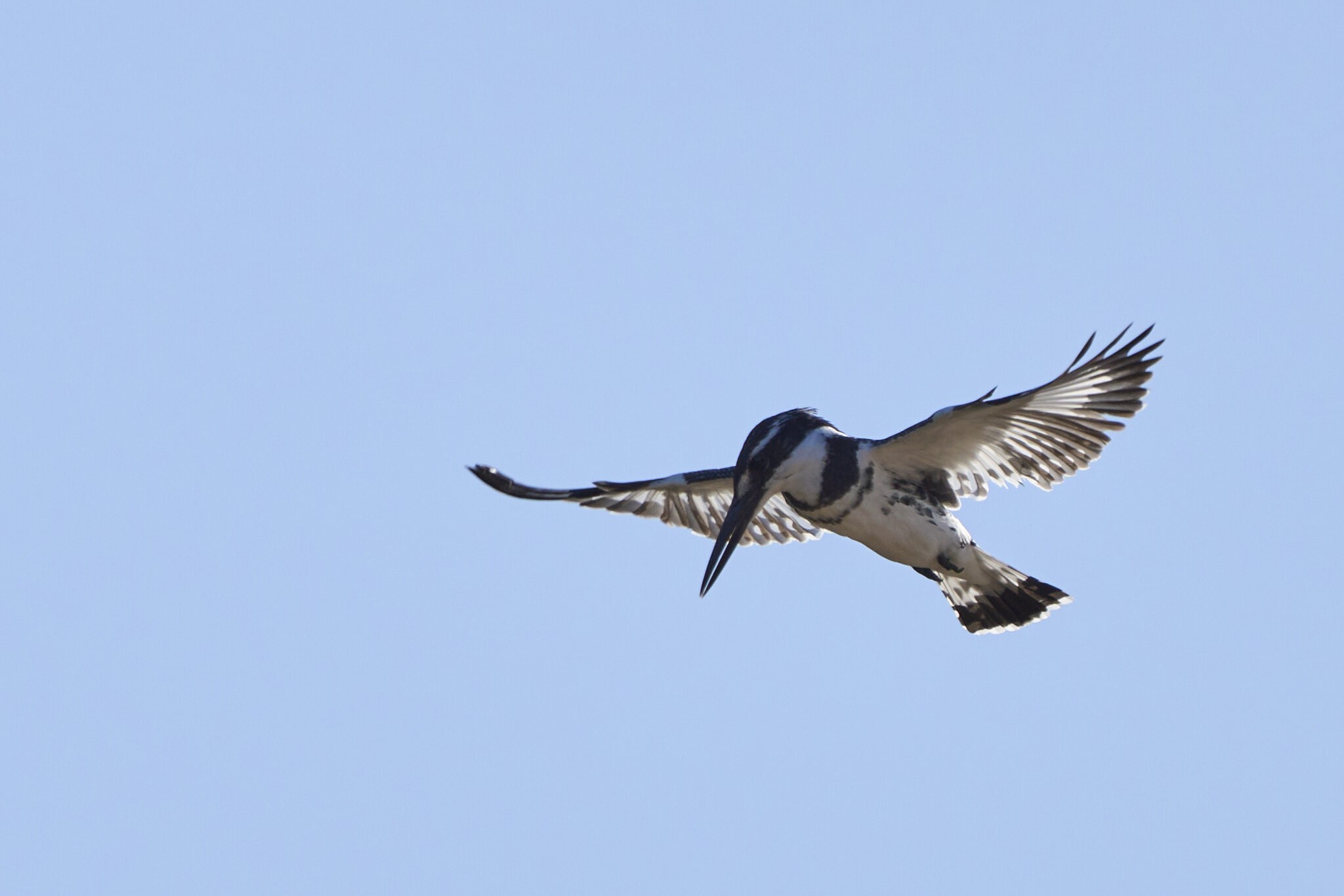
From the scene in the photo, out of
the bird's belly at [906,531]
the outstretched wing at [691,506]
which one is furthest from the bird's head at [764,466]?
the outstretched wing at [691,506]

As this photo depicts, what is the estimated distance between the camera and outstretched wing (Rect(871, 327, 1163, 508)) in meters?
8.51

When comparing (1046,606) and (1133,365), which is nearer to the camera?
(1133,365)

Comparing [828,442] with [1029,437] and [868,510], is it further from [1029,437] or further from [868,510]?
[1029,437]

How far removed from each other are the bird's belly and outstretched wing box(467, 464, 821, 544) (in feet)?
4.04

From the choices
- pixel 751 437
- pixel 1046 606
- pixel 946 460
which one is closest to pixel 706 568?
pixel 751 437

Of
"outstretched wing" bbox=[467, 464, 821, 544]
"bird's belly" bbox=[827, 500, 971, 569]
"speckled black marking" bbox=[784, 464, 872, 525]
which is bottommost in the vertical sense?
"bird's belly" bbox=[827, 500, 971, 569]

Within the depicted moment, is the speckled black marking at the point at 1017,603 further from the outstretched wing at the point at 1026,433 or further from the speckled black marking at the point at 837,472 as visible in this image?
the speckled black marking at the point at 837,472

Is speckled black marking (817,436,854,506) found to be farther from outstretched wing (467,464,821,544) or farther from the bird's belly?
outstretched wing (467,464,821,544)

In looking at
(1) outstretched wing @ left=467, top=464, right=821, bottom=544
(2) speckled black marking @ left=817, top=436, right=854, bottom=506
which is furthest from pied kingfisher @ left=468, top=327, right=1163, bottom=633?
(1) outstretched wing @ left=467, top=464, right=821, bottom=544

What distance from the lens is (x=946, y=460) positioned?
9.02 meters

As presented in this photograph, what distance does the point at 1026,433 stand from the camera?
8922 millimetres

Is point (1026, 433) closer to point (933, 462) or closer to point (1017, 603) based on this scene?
point (933, 462)

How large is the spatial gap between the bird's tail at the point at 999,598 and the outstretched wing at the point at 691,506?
3.59 feet

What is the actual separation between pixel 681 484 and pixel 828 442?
1410mm
